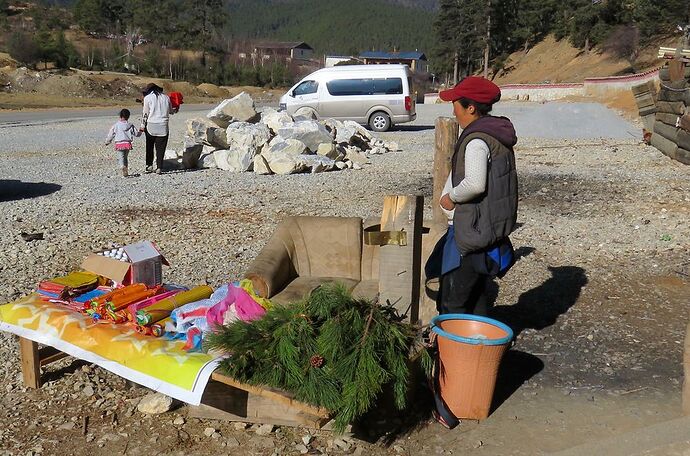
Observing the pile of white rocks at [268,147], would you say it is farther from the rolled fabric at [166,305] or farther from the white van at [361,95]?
the rolled fabric at [166,305]

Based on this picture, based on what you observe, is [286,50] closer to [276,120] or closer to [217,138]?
[276,120]

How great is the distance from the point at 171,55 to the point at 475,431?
8052 cm

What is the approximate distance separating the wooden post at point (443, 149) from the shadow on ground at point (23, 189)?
7213mm

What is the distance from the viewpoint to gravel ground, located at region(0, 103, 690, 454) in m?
4.06

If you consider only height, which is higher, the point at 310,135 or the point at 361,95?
the point at 361,95

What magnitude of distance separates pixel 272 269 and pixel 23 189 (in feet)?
26.1

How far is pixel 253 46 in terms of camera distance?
11888 centimetres

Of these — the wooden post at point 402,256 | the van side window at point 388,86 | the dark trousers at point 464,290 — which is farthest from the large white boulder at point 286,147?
the wooden post at point 402,256

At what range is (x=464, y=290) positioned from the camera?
4383mm

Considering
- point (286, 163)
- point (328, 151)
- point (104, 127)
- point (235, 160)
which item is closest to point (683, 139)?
point (328, 151)

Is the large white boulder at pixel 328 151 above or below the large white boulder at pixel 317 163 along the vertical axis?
above


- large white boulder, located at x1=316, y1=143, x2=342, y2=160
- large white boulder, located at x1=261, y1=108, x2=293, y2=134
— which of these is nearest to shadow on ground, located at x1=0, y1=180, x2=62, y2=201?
large white boulder, located at x1=316, y1=143, x2=342, y2=160

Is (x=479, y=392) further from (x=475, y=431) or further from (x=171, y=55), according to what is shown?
(x=171, y=55)

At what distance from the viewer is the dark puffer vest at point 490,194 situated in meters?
4.07
